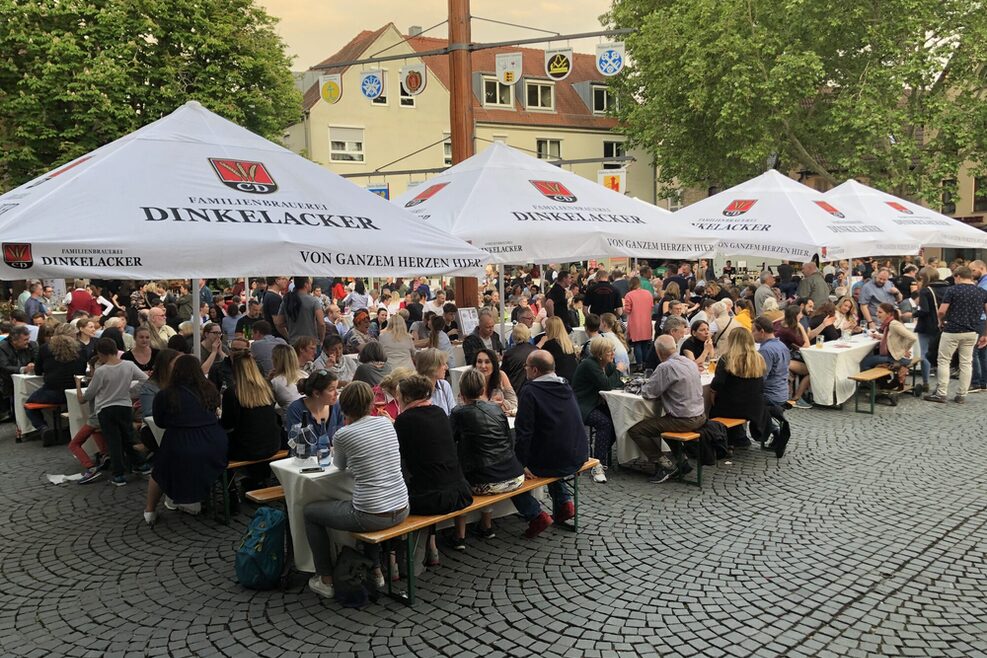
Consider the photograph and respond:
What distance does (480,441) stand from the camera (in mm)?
5754

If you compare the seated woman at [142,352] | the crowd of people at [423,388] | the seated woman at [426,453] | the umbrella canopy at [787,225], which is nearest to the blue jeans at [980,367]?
the crowd of people at [423,388]

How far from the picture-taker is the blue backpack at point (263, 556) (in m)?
5.26

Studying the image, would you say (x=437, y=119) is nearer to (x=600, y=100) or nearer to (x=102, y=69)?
(x=600, y=100)

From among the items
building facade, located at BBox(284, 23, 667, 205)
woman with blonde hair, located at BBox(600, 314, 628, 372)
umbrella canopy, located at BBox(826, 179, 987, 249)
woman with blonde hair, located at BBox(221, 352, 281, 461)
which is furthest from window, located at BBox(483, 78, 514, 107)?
woman with blonde hair, located at BBox(221, 352, 281, 461)

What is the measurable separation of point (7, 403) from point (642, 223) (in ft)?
32.2

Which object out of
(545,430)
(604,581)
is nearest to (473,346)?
(545,430)

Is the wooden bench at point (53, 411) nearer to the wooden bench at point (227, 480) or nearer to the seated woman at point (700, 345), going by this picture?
the wooden bench at point (227, 480)

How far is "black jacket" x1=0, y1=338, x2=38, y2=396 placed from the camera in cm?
1069

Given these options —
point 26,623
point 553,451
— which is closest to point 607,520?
point 553,451

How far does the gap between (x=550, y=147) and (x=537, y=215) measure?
A: 120ft

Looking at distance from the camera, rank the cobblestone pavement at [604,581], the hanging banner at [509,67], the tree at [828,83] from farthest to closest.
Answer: the tree at [828,83], the hanging banner at [509,67], the cobblestone pavement at [604,581]

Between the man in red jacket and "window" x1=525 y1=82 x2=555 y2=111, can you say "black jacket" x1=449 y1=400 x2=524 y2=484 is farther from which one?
"window" x1=525 y1=82 x2=555 y2=111

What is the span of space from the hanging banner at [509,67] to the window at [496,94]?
27501 millimetres

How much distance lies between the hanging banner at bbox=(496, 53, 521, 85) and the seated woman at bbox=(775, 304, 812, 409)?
278 inches
